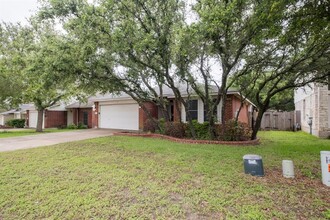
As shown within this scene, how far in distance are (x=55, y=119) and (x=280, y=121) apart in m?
24.1

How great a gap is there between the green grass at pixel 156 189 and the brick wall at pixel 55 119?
61.0 feet

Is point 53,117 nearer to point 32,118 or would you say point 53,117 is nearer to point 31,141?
point 32,118

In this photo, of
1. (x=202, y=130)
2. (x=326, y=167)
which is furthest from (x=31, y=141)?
(x=326, y=167)

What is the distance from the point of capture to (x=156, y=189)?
4188 millimetres

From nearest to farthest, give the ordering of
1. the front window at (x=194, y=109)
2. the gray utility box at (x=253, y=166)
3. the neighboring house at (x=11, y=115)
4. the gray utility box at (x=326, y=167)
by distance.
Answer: the gray utility box at (x=326, y=167), the gray utility box at (x=253, y=166), the front window at (x=194, y=109), the neighboring house at (x=11, y=115)

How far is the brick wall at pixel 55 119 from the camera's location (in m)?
23.3

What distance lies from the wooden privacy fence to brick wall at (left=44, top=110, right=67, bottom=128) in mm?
22271

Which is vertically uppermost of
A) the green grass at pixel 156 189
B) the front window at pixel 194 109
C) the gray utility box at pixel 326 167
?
the front window at pixel 194 109

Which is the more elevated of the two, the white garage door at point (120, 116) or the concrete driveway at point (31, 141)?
the white garage door at point (120, 116)

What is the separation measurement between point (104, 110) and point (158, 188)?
52.6 ft

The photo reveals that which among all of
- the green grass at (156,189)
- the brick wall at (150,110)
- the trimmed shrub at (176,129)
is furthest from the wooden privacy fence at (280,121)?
the green grass at (156,189)

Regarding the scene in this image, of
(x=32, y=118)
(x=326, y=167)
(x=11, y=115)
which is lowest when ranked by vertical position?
(x=326, y=167)

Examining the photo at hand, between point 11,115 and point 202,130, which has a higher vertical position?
point 11,115

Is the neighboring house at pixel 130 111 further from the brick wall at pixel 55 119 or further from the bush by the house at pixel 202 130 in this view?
the brick wall at pixel 55 119
